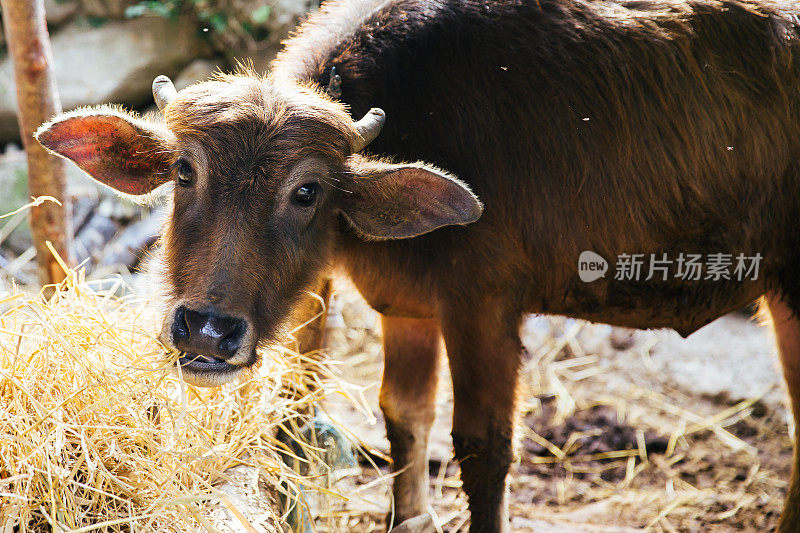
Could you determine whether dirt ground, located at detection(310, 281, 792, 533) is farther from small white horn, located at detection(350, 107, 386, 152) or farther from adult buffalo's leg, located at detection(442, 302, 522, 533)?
small white horn, located at detection(350, 107, 386, 152)

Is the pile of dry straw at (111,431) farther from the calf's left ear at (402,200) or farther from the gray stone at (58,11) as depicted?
the gray stone at (58,11)

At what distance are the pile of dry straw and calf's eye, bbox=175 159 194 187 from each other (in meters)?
0.59

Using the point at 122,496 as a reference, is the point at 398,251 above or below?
above

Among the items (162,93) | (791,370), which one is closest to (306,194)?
(162,93)

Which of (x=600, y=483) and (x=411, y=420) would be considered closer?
(x=411, y=420)

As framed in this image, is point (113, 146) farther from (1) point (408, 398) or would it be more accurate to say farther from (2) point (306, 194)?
(1) point (408, 398)

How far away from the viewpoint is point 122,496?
107 inches

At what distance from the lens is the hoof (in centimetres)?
323

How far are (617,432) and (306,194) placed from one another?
3.13 metres

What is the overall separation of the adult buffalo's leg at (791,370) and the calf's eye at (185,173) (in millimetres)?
2685

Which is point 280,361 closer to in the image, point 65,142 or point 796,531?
point 65,142

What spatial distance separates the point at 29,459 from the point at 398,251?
1530mm

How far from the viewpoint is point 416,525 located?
3.26 metres

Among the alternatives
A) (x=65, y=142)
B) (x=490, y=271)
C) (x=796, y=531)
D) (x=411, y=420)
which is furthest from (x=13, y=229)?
(x=796, y=531)
